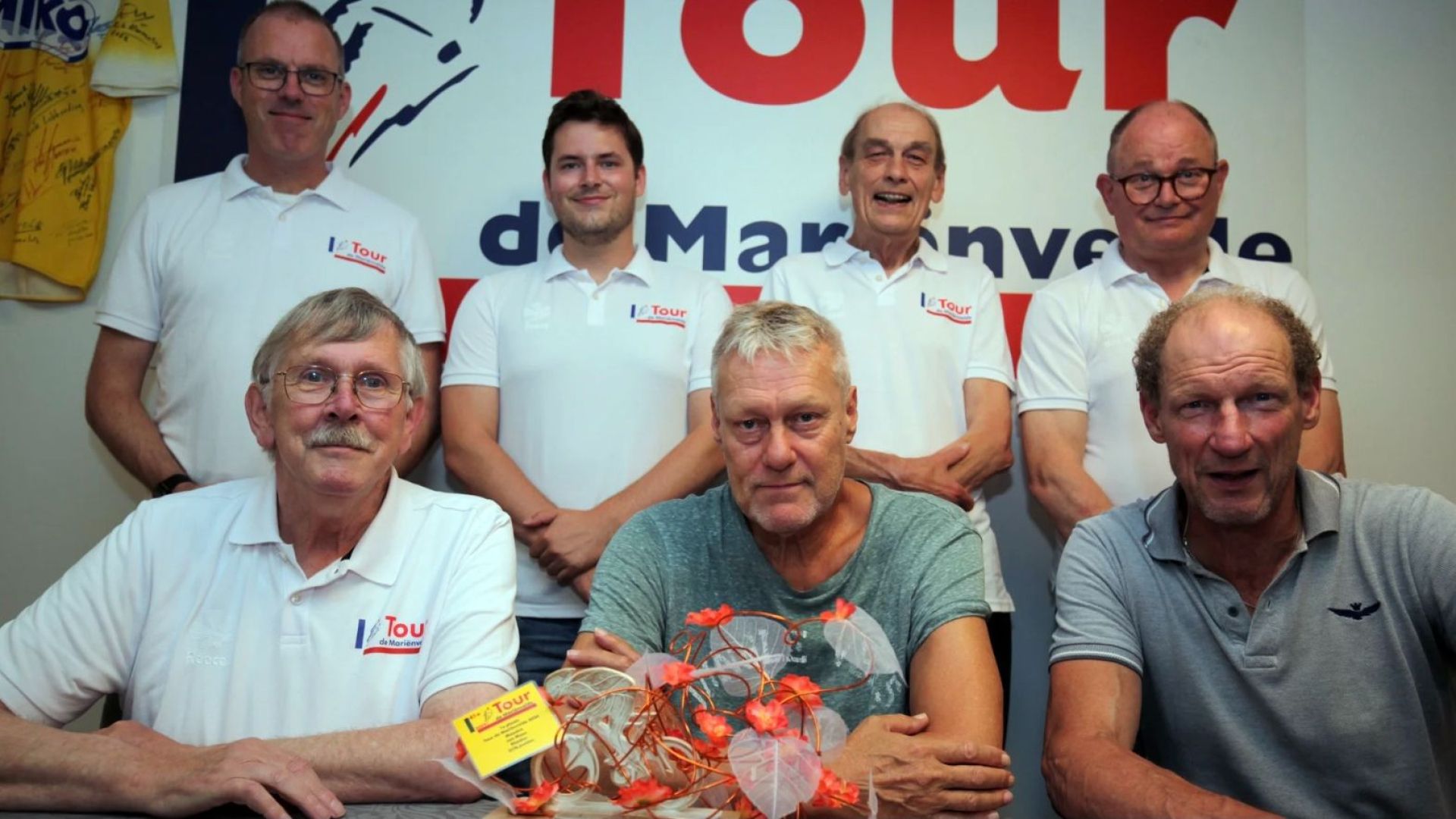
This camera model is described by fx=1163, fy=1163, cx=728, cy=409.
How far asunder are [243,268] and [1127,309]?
244 centimetres

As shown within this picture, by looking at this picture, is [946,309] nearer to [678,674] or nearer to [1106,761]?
[1106,761]

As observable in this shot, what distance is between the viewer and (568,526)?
296 cm

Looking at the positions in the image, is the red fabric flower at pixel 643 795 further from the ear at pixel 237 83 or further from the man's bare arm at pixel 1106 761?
Result: the ear at pixel 237 83

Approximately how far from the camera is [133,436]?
317 cm

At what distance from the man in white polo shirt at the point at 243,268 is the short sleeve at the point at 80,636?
1.03 m

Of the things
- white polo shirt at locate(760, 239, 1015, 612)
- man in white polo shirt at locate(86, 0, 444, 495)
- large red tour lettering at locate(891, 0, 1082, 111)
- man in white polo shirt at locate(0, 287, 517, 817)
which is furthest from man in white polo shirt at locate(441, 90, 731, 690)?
large red tour lettering at locate(891, 0, 1082, 111)

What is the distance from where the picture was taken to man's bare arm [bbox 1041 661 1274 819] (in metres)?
1.62

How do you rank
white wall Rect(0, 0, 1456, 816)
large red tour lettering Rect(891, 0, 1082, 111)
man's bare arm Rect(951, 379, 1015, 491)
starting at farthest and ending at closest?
large red tour lettering Rect(891, 0, 1082, 111) → white wall Rect(0, 0, 1456, 816) → man's bare arm Rect(951, 379, 1015, 491)

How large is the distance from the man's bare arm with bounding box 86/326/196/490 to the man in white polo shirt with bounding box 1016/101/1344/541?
2.18m

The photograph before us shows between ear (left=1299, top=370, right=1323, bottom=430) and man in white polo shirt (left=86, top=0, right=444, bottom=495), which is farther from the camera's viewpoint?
man in white polo shirt (left=86, top=0, right=444, bottom=495)

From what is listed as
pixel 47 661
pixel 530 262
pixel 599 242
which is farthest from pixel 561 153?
pixel 47 661

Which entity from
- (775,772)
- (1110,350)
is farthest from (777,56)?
(775,772)

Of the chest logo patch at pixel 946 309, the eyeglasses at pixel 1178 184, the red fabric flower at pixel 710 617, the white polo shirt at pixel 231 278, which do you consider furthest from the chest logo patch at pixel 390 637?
the eyeglasses at pixel 1178 184

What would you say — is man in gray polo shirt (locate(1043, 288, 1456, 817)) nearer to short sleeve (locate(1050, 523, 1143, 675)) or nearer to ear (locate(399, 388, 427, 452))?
short sleeve (locate(1050, 523, 1143, 675))
